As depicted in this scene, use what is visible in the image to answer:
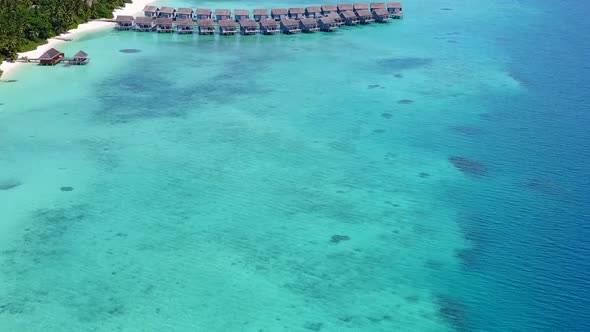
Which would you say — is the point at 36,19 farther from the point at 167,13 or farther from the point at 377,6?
the point at 377,6

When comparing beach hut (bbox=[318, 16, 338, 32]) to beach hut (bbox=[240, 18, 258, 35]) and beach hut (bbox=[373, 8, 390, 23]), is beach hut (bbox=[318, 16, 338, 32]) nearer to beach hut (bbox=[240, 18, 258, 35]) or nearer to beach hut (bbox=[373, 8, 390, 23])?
beach hut (bbox=[373, 8, 390, 23])

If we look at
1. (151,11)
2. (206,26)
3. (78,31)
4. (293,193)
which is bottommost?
(293,193)

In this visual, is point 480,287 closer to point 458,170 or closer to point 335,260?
point 335,260

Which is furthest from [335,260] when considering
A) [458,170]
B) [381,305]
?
[458,170]

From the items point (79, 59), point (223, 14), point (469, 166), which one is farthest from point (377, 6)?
point (469, 166)

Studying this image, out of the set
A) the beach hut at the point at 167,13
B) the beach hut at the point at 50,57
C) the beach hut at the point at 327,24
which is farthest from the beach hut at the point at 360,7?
the beach hut at the point at 50,57

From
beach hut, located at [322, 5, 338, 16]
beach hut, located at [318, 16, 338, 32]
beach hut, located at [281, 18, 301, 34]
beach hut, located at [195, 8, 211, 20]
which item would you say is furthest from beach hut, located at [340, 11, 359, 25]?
beach hut, located at [195, 8, 211, 20]

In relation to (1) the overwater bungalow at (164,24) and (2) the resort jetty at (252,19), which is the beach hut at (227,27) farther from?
(1) the overwater bungalow at (164,24)
